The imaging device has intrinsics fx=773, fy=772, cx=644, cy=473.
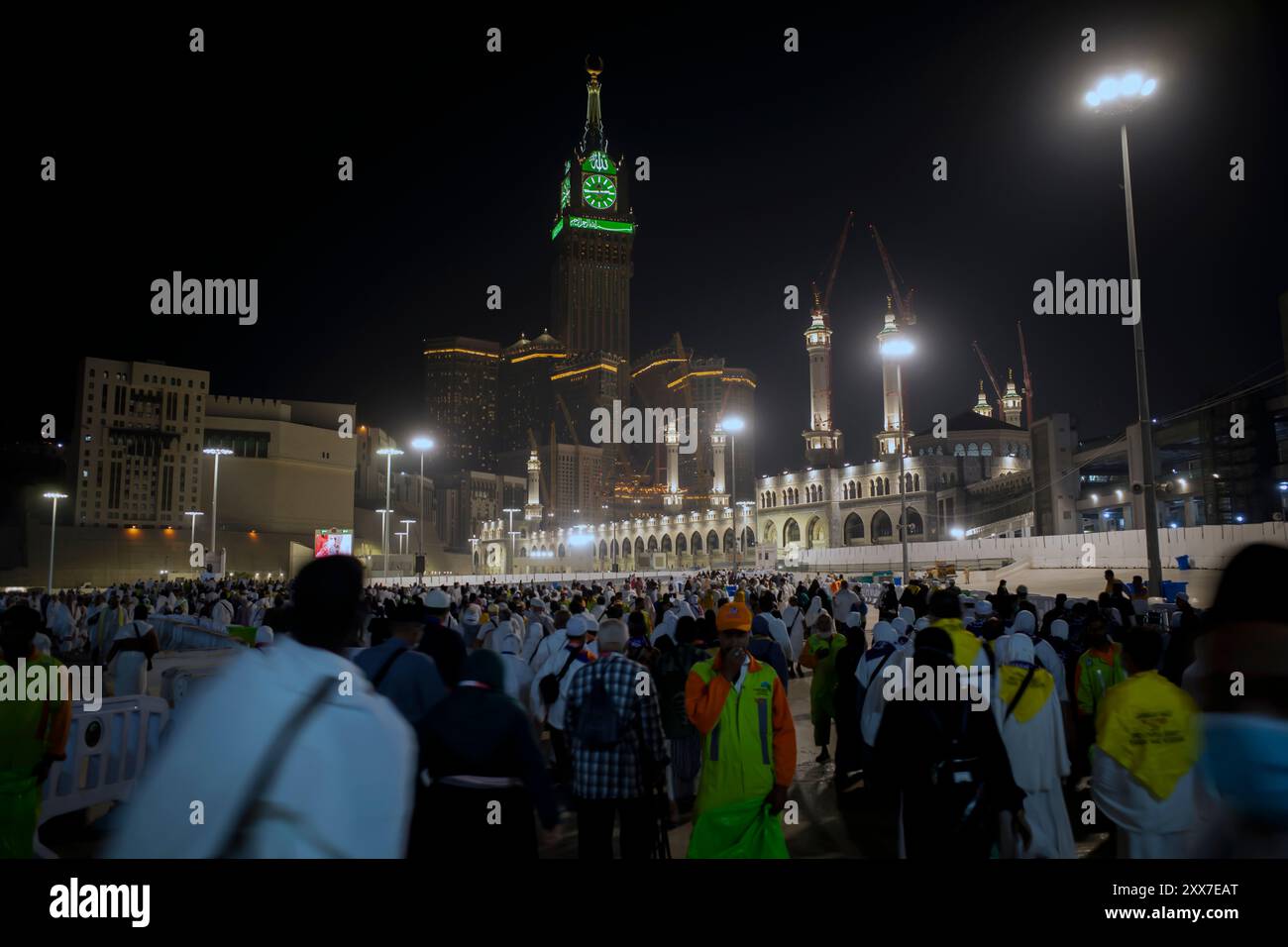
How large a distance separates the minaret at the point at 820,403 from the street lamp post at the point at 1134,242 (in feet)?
289

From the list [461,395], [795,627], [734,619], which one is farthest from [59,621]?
[461,395]

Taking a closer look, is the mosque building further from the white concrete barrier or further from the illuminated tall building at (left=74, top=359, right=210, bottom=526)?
the white concrete barrier

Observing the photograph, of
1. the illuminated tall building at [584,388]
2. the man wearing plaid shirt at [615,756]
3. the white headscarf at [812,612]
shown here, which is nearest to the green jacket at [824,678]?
the man wearing plaid shirt at [615,756]

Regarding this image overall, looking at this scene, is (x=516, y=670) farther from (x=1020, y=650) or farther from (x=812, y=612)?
(x=812, y=612)

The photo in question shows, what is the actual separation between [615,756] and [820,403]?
103 metres

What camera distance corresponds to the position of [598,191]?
174 metres

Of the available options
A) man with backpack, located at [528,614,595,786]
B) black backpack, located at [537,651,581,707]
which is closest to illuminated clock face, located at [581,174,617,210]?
man with backpack, located at [528,614,595,786]

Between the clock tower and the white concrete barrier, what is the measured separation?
159468 mm

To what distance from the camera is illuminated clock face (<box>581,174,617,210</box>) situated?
566ft
